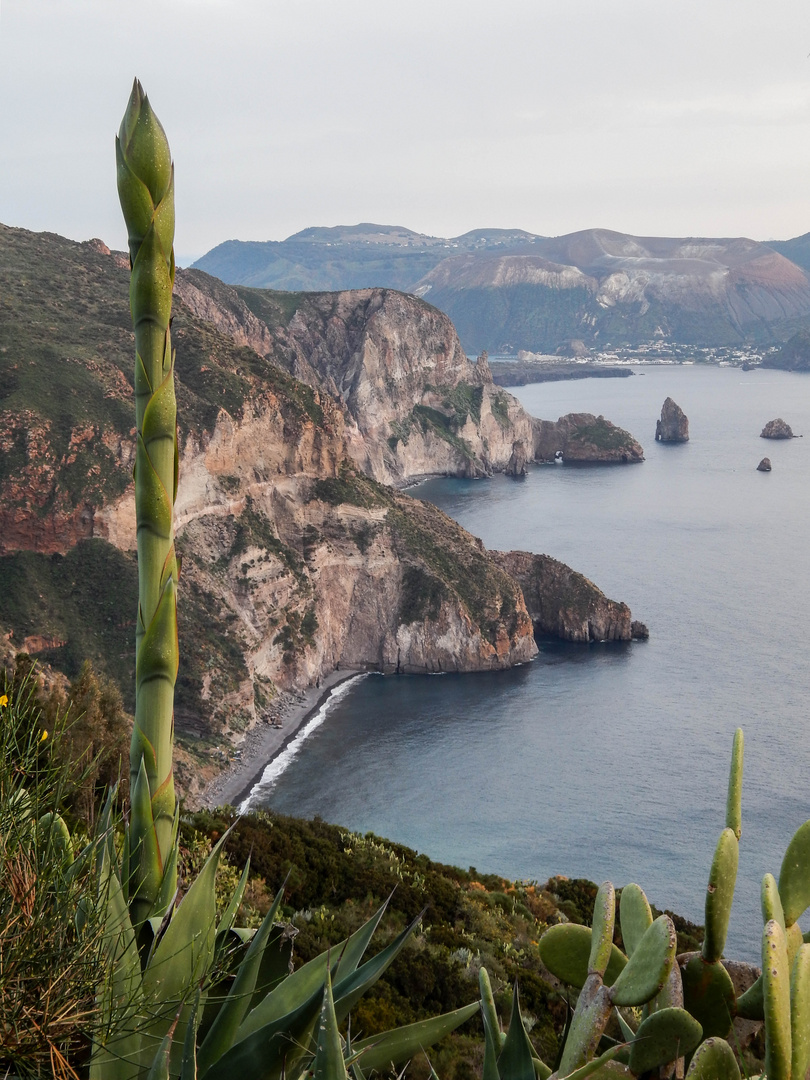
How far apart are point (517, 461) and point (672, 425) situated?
93.7ft

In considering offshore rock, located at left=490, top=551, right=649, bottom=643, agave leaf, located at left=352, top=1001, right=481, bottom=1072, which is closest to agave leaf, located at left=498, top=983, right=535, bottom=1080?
agave leaf, located at left=352, top=1001, right=481, bottom=1072

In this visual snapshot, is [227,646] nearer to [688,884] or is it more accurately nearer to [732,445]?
[688,884]

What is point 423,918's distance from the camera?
16.6 metres

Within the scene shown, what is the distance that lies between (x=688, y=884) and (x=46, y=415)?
41.8m

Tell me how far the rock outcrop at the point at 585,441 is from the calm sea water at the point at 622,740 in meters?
46.5

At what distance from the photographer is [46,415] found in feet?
175

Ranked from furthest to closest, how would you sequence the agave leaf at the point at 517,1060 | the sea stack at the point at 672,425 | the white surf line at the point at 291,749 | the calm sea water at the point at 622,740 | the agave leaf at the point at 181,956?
the sea stack at the point at 672,425 → the white surf line at the point at 291,749 → the calm sea water at the point at 622,740 → the agave leaf at the point at 517,1060 → the agave leaf at the point at 181,956

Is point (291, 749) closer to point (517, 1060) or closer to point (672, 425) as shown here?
point (517, 1060)

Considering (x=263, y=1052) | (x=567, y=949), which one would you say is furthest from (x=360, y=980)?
(x=567, y=949)

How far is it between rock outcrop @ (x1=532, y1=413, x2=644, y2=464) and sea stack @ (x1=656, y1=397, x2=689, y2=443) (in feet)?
38.5

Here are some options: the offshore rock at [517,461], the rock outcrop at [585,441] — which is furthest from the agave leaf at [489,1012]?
the rock outcrop at [585,441]

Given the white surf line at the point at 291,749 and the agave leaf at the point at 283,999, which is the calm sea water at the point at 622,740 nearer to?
the white surf line at the point at 291,749

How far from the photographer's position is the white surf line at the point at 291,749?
1903 inches

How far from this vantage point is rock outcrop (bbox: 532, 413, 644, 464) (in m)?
145
